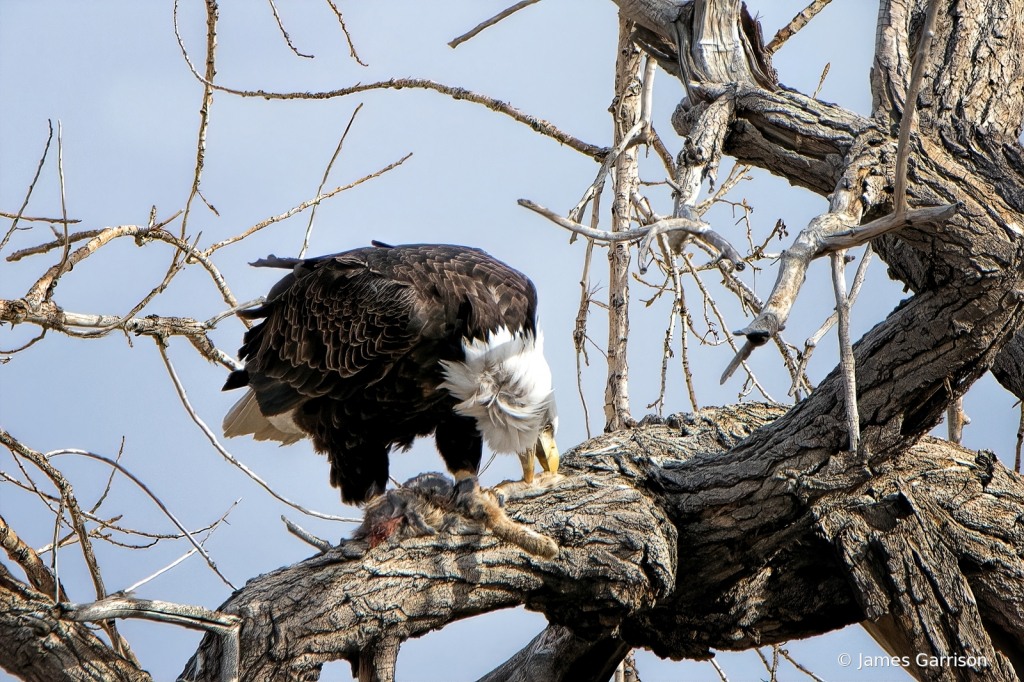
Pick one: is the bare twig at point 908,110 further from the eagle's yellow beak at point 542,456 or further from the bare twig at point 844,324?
the eagle's yellow beak at point 542,456

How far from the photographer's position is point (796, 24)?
3738 millimetres

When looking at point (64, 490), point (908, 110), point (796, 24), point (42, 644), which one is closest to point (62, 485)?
point (64, 490)

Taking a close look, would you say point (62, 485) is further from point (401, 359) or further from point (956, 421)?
point (956, 421)

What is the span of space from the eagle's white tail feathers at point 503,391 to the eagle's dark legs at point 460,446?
0.31m

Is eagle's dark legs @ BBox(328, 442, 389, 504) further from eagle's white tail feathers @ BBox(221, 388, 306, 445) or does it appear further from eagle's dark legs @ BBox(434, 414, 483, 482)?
eagle's white tail feathers @ BBox(221, 388, 306, 445)

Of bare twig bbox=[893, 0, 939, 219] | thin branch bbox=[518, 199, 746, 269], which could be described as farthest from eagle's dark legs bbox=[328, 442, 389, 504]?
bare twig bbox=[893, 0, 939, 219]

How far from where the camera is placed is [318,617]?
7.54 feet

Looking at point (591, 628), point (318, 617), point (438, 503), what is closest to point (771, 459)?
point (591, 628)

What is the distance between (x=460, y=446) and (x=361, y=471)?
0.43 meters

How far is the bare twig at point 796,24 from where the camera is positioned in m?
3.72

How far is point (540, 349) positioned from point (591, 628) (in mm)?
1112

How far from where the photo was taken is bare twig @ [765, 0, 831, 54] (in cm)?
372

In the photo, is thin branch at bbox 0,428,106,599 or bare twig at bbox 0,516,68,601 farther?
thin branch at bbox 0,428,106,599

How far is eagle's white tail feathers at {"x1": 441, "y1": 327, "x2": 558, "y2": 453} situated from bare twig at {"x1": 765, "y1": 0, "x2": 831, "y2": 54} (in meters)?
1.66
